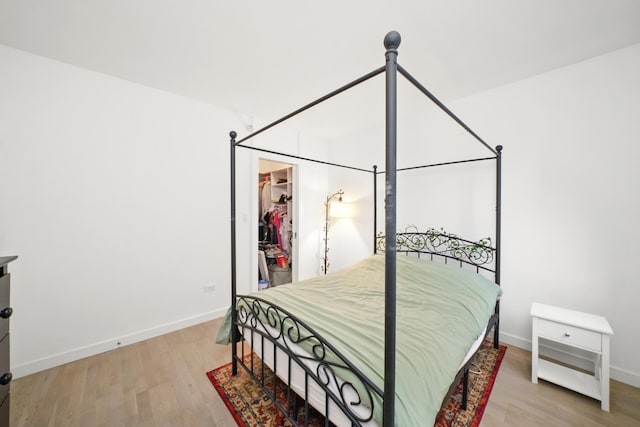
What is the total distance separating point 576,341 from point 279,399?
87.3 inches

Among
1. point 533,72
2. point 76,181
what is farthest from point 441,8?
point 76,181

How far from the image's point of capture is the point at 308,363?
1.29m

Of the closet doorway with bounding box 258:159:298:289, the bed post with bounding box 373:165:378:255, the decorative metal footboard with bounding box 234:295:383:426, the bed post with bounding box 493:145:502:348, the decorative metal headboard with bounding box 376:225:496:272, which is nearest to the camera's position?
the decorative metal footboard with bounding box 234:295:383:426

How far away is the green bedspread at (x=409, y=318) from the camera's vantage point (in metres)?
1.07

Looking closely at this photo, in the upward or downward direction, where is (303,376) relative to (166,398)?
upward

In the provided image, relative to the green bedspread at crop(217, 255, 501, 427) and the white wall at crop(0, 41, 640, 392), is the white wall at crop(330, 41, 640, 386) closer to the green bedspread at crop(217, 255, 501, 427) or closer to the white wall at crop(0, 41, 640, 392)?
the white wall at crop(0, 41, 640, 392)

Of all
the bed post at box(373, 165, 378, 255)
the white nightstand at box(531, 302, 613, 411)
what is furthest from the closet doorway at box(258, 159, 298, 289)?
the white nightstand at box(531, 302, 613, 411)

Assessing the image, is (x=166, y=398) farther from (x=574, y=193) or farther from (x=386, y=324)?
(x=574, y=193)

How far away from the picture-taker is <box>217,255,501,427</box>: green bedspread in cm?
107

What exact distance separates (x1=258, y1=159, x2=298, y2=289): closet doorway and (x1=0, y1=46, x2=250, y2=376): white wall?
1.10 meters

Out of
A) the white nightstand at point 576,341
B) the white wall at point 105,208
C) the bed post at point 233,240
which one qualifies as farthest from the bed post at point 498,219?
the white wall at point 105,208

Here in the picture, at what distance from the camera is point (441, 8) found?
152cm

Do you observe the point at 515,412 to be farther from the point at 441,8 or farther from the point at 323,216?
the point at 323,216

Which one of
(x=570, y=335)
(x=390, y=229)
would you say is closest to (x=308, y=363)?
(x=390, y=229)
